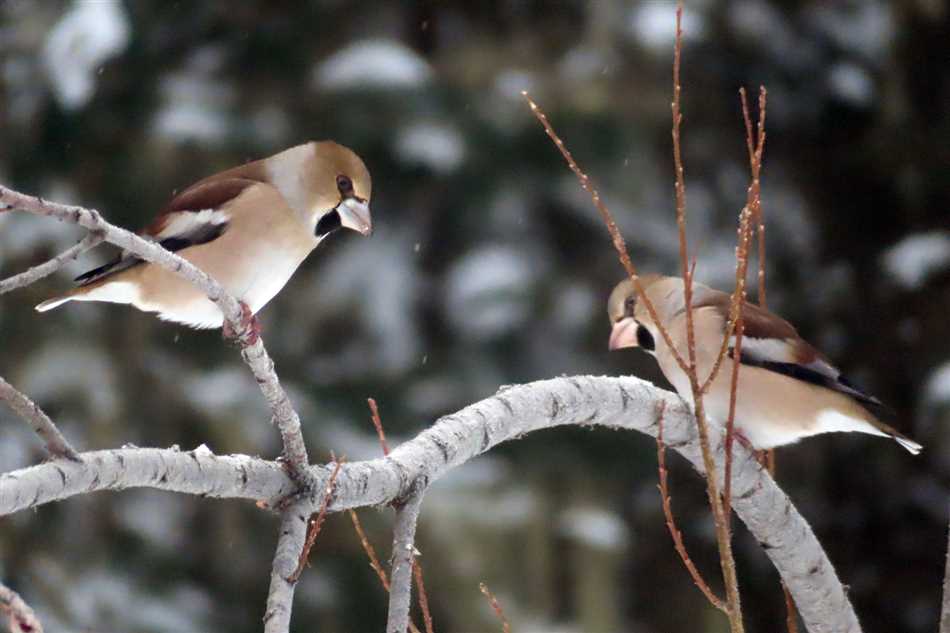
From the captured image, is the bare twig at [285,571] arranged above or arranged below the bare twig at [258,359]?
below

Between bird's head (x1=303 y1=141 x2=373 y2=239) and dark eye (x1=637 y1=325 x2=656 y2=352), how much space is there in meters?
0.97

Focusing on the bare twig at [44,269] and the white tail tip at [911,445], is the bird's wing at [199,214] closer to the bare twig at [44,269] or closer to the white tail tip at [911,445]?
the bare twig at [44,269]

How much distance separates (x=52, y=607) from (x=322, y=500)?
113 inches

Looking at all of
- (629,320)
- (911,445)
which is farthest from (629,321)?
(911,445)

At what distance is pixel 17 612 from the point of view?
1.18 metres

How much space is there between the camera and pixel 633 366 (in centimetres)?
494

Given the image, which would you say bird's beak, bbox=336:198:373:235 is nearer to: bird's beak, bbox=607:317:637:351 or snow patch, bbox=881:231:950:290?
bird's beak, bbox=607:317:637:351

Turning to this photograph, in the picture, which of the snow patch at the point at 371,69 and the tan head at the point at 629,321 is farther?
the snow patch at the point at 371,69

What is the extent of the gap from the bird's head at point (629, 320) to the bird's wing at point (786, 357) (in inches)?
8.0

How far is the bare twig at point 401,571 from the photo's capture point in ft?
5.10

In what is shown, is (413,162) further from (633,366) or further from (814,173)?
(814,173)

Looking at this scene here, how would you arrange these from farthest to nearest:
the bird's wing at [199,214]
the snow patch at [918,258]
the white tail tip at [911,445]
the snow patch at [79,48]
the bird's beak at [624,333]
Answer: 1. the snow patch at [918,258]
2. the snow patch at [79,48]
3. the bird's beak at [624,333]
4. the white tail tip at [911,445]
5. the bird's wing at [199,214]

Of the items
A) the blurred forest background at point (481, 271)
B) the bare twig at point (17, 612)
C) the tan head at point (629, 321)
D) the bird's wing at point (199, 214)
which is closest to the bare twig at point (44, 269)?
the bare twig at point (17, 612)

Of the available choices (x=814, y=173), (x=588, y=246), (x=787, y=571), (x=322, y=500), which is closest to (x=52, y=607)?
(x=588, y=246)
